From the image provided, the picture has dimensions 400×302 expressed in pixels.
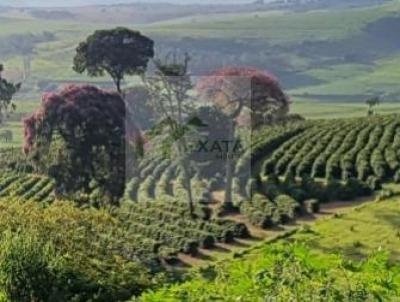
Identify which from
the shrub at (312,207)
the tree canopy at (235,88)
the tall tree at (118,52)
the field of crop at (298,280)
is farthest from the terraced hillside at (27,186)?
the field of crop at (298,280)

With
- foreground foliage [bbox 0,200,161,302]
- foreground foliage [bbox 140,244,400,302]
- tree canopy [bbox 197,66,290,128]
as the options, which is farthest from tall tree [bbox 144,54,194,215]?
foreground foliage [bbox 140,244,400,302]

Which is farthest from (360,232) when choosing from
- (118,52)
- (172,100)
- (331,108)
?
(331,108)

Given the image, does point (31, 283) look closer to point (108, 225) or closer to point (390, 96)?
point (108, 225)

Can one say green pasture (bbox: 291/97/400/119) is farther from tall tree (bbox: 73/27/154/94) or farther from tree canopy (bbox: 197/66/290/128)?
tree canopy (bbox: 197/66/290/128)

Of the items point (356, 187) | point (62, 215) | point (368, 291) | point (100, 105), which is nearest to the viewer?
point (368, 291)

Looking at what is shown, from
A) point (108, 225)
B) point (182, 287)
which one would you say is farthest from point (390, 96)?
point (182, 287)

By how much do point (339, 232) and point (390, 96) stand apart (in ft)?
471

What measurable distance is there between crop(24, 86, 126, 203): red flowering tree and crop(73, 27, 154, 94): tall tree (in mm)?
17603

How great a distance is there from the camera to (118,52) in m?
58.7

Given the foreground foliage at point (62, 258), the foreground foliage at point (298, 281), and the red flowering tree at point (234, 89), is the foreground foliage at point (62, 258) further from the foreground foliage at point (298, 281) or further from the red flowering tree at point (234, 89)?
the red flowering tree at point (234, 89)

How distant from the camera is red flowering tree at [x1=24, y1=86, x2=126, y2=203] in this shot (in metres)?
39.5

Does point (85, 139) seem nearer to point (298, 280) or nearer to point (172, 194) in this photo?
point (172, 194)

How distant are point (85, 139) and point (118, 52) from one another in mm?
20491

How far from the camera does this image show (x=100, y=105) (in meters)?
40.1
